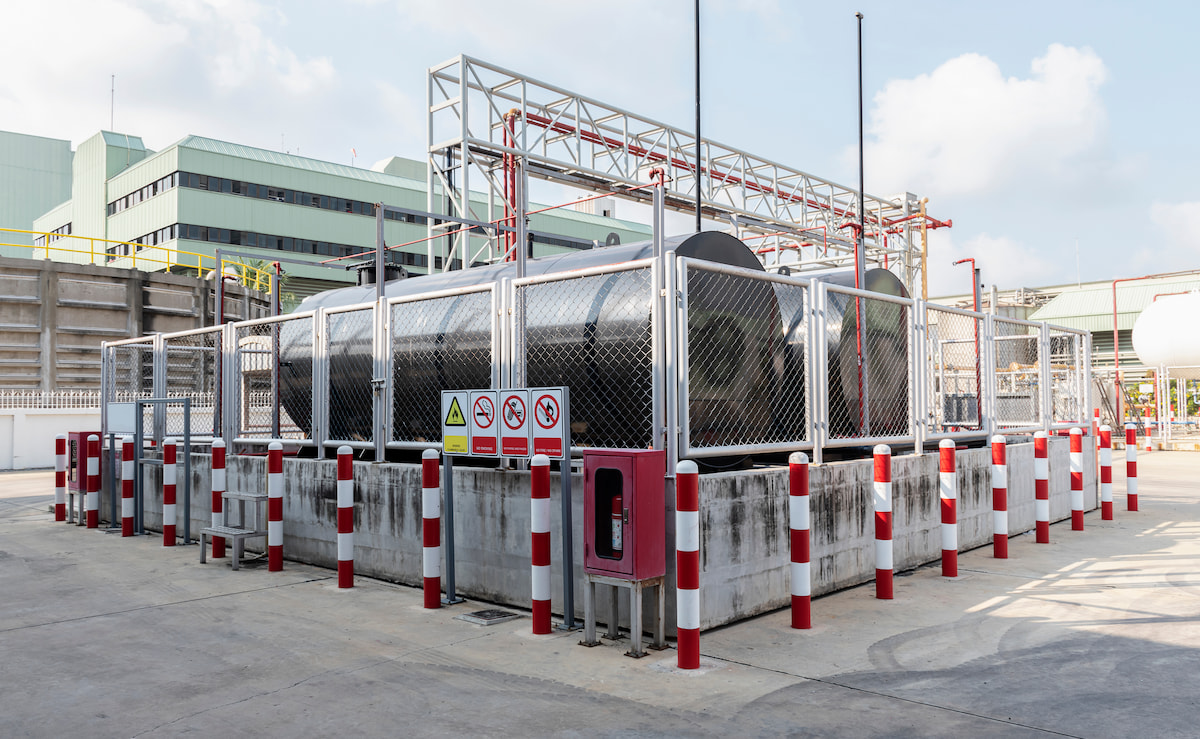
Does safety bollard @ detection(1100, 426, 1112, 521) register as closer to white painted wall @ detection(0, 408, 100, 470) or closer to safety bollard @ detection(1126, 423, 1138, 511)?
safety bollard @ detection(1126, 423, 1138, 511)

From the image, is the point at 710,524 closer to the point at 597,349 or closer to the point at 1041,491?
the point at 597,349

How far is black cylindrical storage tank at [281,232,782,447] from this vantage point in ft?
23.3

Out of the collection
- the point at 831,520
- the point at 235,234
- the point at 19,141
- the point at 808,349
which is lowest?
the point at 831,520

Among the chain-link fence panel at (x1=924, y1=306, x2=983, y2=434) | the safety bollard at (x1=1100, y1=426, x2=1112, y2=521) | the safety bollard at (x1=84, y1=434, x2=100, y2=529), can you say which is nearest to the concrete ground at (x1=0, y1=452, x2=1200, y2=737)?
the chain-link fence panel at (x1=924, y1=306, x2=983, y2=434)

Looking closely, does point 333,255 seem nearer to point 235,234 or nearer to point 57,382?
point 235,234

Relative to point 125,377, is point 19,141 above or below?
above

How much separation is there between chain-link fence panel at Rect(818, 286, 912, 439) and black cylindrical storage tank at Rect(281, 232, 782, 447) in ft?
3.24

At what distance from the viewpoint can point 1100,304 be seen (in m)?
54.8

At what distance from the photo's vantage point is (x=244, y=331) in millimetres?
12672

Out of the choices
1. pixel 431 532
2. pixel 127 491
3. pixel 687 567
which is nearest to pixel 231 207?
pixel 127 491

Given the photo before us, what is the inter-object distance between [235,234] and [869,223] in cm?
3345

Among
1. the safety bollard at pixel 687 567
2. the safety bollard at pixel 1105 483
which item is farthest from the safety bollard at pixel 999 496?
the safety bollard at pixel 687 567

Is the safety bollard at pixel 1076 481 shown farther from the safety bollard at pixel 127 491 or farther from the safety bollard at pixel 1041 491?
the safety bollard at pixel 127 491

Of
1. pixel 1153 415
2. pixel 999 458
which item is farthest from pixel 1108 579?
pixel 1153 415
